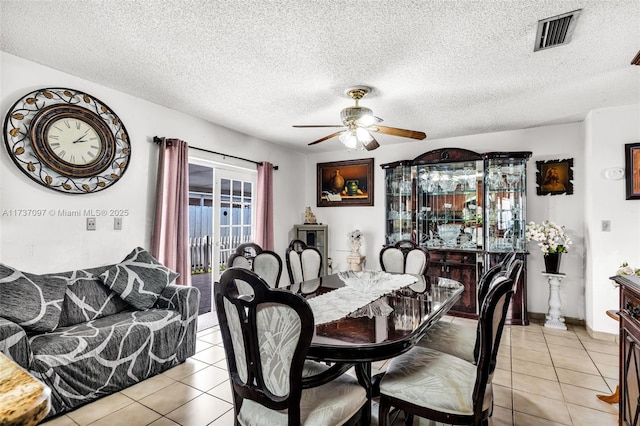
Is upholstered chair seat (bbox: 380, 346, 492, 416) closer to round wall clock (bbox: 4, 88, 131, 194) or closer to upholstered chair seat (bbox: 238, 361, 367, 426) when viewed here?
upholstered chair seat (bbox: 238, 361, 367, 426)

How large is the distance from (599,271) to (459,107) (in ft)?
7.86

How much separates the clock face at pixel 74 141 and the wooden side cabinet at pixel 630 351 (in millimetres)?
3966

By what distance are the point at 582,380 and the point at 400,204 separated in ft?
9.79

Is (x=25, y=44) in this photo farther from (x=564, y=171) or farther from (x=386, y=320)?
(x=564, y=171)

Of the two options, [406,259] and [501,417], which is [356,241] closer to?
[406,259]

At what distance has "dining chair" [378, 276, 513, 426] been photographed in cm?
150

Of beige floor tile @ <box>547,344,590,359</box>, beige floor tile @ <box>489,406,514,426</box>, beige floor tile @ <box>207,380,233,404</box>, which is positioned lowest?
beige floor tile @ <box>207,380,233,404</box>

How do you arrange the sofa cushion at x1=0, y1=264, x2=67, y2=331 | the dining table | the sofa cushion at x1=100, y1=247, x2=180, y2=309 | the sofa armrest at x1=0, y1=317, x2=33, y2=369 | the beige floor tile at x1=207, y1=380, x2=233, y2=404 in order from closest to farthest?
the dining table
the sofa armrest at x1=0, y1=317, x2=33, y2=369
the sofa cushion at x1=0, y1=264, x2=67, y2=331
the beige floor tile at x1=207, y1=380, x2=233, y2=404
the sofa cushion at x1=100, y1=247, x2=180, y2=309

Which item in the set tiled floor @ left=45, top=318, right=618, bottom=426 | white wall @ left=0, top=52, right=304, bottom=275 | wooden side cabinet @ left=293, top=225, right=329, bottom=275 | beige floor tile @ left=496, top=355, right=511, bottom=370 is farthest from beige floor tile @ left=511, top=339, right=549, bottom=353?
white wall @ left=0, top=52, right=304, bottom=275

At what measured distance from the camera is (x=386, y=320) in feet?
6.01

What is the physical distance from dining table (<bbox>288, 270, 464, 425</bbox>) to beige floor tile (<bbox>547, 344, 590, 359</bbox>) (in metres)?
1.41

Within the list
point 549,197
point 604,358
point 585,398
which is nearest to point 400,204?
point 549,197

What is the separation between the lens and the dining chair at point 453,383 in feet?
4.91

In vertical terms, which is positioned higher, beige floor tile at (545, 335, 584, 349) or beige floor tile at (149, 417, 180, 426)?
beige floor tile at (545, 335, 584, 349)
